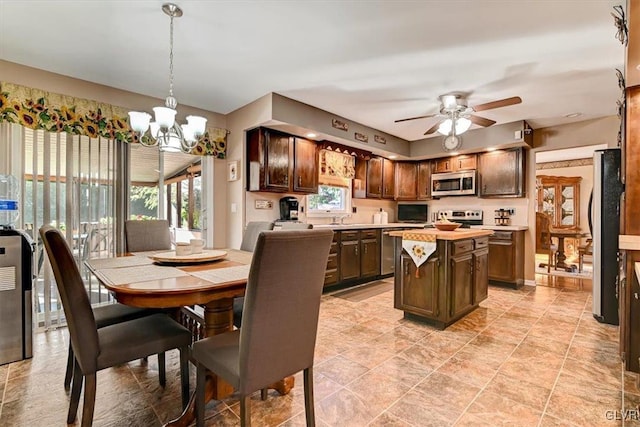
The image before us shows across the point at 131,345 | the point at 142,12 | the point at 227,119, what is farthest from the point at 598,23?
the point at 227,119

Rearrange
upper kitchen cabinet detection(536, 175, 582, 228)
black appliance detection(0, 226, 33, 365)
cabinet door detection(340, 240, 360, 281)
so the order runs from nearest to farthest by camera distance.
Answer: black appliance detection(0, 226, 33, 365) → cabinet door detection(340, 240, 360, 281) → upper kitchen cabinet detection(536, 175, 582, 228)

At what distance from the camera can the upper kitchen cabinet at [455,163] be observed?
16.9 ft

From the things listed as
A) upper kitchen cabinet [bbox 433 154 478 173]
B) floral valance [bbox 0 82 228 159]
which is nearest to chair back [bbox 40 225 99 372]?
floral valance [bbox 0 82 228 159]

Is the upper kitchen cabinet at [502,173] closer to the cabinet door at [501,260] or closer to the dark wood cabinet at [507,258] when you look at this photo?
the dark wood cabinet at [507,258]

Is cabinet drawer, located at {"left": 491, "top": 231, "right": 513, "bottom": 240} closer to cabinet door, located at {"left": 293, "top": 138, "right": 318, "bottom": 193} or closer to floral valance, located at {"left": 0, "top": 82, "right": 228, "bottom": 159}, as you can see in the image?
cabinet door, located at {"left": 293, "top": 138, "right": 318, "bottom": 193}

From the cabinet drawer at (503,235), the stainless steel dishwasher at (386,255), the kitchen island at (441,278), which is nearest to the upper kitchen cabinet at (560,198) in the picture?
the cabinet drawer at (503,235)

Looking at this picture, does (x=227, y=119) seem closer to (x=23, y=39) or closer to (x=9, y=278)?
(x=23, y=39)

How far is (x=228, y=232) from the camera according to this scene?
4203 mm

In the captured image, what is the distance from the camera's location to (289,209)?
4.25 metres

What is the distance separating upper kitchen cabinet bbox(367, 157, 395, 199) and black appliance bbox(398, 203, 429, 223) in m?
0.46

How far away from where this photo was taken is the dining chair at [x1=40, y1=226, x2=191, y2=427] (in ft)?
4.36

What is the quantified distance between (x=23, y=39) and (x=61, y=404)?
2.66 m

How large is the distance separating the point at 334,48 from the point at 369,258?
9.96 feet

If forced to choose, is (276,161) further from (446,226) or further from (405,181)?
(405,181)
